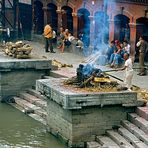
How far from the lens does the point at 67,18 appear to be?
30375 mm

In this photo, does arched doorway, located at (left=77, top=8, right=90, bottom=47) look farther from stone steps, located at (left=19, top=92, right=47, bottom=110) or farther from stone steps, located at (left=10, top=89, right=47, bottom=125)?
stone steps, located at (left=19, top=92, right=47, bottom=110)

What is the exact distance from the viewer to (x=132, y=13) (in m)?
24.2

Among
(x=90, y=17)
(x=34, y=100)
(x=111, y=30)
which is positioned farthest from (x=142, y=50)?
(x=90, y=17)

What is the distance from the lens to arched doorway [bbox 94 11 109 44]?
2621 centimetres

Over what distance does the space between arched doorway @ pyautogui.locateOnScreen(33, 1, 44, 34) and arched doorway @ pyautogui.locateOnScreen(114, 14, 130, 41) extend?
9.11 metres

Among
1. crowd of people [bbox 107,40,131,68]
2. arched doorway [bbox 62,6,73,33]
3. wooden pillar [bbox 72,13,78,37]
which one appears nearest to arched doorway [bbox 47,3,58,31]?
arched doorway [bbox 62,6,73,33]

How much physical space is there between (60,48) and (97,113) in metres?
13.7

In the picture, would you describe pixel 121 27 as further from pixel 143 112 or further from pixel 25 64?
pixel 143 112

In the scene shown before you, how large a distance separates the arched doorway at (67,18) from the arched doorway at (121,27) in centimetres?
531

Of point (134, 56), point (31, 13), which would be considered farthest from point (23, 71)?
point (31, 13)

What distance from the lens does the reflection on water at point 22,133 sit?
16.1m

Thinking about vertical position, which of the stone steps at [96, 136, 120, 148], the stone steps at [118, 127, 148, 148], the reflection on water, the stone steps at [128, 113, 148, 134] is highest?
the stone steps at [128, 113, 148, 134]

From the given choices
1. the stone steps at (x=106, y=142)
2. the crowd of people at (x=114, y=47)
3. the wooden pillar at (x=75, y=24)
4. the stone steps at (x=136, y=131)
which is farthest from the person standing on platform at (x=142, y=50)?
the wooden pillar at (x=75, y=24)

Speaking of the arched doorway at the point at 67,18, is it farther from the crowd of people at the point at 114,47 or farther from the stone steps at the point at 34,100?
the stone steps at the point at 34,100
